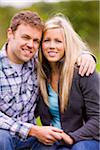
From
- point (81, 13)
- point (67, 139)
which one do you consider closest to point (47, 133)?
point (67, 139)

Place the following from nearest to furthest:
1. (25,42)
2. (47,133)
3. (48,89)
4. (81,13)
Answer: (47,133)
(25,42)
(48,89)
(81,13)

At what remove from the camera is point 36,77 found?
134 inches

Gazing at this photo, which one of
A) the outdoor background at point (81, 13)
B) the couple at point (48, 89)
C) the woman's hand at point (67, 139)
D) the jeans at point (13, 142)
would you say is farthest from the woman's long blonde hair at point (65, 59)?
the outdoor background at point (81, 13)

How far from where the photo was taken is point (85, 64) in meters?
3.26

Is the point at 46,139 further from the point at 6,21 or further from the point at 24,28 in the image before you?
the point at 6,21

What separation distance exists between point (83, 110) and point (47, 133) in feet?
1.07

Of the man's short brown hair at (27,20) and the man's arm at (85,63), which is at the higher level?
the man's short brown hair at (27,20)

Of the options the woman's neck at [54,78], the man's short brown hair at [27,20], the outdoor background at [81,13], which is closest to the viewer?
the man's short brown hair at [27,20]

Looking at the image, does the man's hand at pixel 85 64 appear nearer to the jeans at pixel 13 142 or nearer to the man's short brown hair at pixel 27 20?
the man's short brown hair at pixel 27 20

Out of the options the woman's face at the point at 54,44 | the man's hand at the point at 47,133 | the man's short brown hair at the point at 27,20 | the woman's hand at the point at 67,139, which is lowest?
the woman's hand at the point at 67,139

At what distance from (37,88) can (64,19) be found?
0.51 metres

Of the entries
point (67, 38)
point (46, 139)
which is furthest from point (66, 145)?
point (67, 38)

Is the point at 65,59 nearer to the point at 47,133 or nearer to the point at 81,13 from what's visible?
the point at 47,133

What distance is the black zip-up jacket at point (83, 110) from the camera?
3176 mm
